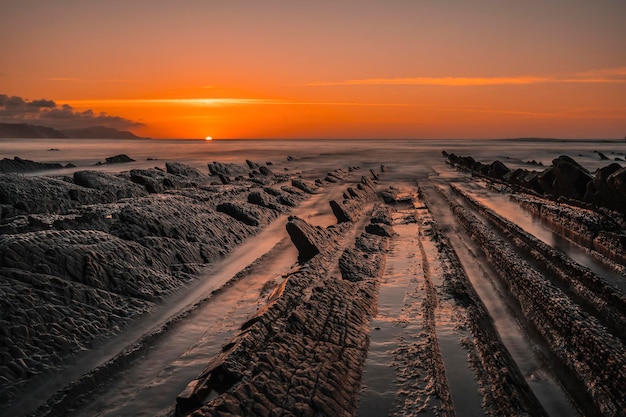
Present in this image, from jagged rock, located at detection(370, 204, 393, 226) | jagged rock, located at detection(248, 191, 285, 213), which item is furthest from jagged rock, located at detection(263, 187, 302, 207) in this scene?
jagged rock, located at detection(370, 204, 393, 226)

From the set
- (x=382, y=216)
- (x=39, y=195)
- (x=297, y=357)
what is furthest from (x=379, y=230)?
(x=39, y=195)

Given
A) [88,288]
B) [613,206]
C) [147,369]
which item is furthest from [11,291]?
[613,206]

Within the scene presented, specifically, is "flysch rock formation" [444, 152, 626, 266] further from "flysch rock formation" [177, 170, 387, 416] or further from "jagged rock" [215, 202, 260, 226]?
"jagged rock" [215, 202, 260, 226]

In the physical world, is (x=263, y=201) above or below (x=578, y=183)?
below

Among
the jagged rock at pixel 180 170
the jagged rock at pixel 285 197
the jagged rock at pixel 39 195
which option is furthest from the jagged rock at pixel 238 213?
the jagged rock at pixel 180 170

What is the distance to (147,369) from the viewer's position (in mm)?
3906

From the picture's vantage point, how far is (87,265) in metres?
5.43

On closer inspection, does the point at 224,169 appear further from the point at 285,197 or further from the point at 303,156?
the point at 303,156

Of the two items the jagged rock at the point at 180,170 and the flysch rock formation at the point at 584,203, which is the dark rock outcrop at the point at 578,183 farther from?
the jagged rock at the point at 180,170

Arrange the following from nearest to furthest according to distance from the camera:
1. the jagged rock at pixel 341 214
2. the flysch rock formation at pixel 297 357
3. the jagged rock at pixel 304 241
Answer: the flysch rock formation at pixel 297 357 < the jagged rock at pixel 304 241 < the jagged rock at pixel 341 214

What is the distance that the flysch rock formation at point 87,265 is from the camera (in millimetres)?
4082

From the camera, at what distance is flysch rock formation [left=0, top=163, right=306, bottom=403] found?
4082 mm

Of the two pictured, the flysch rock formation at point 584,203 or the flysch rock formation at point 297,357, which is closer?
the flysch rock formation at point 297,357

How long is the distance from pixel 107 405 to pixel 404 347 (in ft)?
8.22
